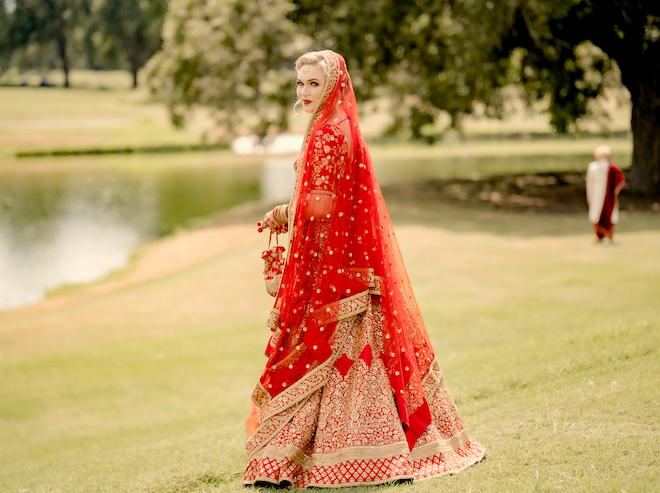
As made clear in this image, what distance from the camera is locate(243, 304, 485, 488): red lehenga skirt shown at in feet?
10.5

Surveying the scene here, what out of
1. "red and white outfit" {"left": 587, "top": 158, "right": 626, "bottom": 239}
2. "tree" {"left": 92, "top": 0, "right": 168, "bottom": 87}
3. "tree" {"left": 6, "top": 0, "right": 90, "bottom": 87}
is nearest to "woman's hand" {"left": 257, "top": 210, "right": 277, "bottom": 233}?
"red and white outfit" {"left": 587, "top": 158, "right": 626, "bottom": 239}

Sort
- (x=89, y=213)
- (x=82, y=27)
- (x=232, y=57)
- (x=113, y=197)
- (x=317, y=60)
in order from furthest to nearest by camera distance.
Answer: (x=82, y=27), (x=113, y=197), (x=89, y=213), (x=232, y=57), (x=317, y=60)

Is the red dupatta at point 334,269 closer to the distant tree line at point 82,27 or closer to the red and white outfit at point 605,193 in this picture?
the red and white outfit at point 605,193

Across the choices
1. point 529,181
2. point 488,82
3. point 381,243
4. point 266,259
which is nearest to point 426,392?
point 381,243

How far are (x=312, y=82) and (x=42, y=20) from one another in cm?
7004

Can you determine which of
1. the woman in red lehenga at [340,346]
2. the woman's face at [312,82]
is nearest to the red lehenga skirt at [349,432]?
the woman in red lehenga at [340,346]

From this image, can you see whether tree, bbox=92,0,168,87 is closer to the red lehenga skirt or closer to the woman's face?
the woman's face

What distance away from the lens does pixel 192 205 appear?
911 inches

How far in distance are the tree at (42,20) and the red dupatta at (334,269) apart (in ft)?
225

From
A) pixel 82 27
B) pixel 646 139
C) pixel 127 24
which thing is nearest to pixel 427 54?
pixel 646 139

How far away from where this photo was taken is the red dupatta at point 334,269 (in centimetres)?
331

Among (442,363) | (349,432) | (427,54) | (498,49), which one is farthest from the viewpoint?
(427,54)

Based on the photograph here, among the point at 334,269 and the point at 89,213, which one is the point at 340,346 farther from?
the point at 89,213

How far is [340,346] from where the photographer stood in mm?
3342
